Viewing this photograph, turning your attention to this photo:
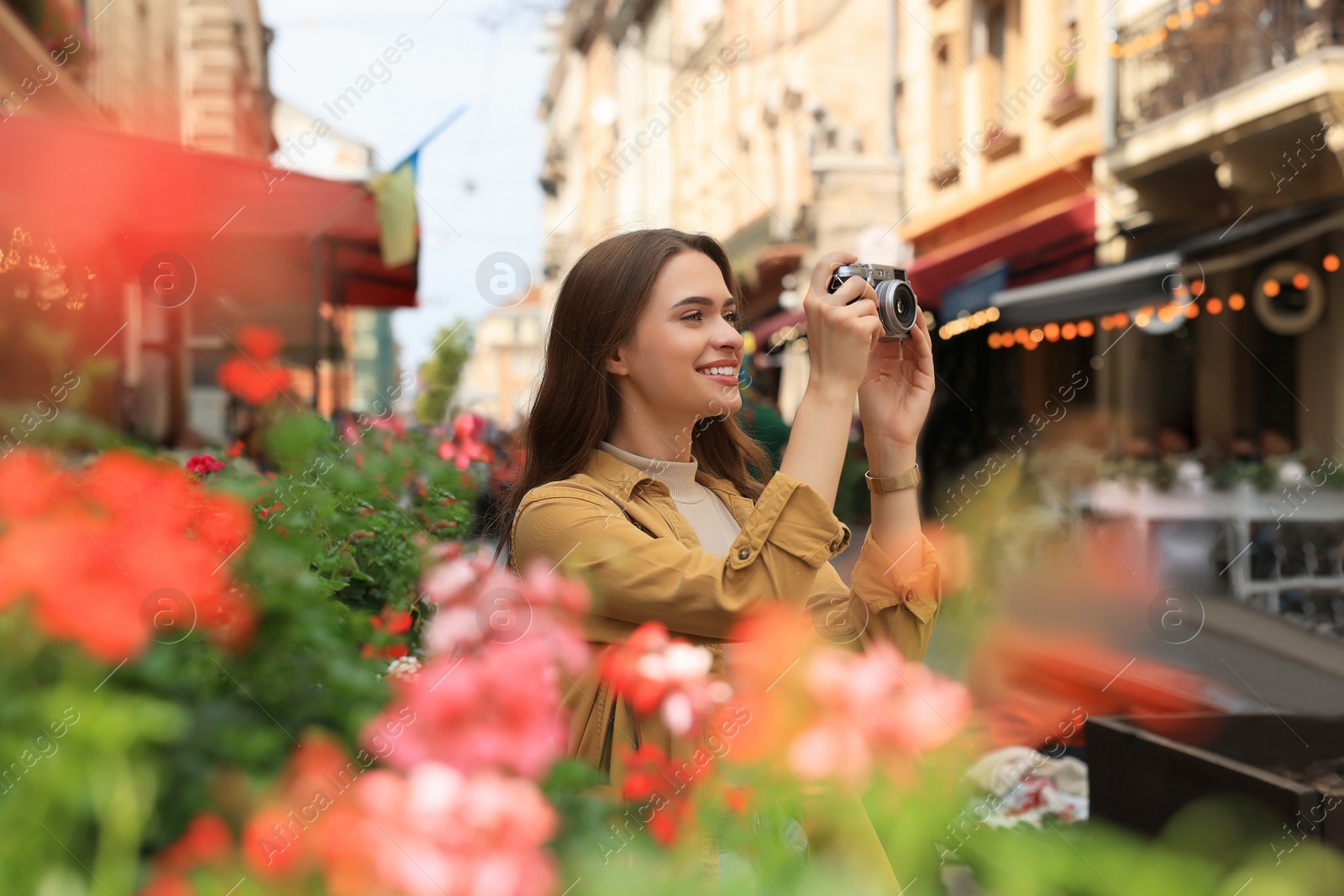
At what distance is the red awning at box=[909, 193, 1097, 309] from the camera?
9.51 m

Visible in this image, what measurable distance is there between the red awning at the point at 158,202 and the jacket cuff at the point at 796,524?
4.65m

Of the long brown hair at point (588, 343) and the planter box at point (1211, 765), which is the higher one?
the long brown hair at point (588, 343)

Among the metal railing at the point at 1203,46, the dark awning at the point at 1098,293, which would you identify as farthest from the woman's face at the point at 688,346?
the metal railing at the point at 1203,46

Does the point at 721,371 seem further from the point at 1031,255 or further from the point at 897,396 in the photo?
the point at 1031,255

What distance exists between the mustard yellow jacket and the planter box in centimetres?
122

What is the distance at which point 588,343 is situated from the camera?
Result: 1748 mm

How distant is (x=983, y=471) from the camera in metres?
7.50

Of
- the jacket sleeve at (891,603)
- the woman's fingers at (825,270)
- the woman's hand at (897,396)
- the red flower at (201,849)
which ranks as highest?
the woman's fingers at (825,270)

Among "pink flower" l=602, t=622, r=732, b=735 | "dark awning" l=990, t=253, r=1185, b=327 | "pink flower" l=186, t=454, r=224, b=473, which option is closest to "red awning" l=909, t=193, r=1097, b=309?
"dark awning" l=990, t=253, r=1185, b=327

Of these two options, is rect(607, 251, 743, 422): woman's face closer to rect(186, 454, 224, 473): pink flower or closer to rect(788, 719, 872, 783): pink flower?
rect(788, 719, 872, 783): pink flower

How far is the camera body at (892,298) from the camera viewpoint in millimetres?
1544

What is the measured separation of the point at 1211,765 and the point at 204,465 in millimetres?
2435

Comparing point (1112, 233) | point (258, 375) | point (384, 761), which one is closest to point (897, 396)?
point (384, 761)

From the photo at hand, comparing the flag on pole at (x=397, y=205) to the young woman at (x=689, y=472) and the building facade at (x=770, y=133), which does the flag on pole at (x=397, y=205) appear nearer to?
the building facade at (x=770, y=133)
